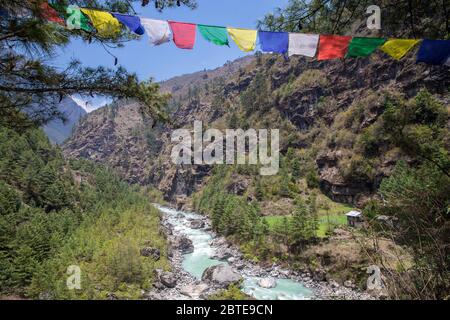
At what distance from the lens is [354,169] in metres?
35.4

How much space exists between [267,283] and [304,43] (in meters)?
18.2

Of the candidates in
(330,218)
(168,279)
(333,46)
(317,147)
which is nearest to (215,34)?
(333,46)

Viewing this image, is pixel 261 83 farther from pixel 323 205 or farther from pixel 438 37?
pixel 438 37

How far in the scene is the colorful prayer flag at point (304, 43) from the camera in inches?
228

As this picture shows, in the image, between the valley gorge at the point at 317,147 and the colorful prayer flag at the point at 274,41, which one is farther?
the valley gorge at the point at 317,147

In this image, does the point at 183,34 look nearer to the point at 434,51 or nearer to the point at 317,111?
the point at 434,51

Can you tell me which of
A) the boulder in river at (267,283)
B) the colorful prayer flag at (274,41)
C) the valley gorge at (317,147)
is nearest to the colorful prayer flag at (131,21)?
the valley gorge at (317,147)

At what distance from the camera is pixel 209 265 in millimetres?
25672

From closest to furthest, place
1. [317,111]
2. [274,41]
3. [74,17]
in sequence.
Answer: [74,17] → [274,41] → [317,111]

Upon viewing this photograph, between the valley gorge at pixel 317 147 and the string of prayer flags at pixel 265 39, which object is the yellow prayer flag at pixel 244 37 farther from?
the valley gorge at pixel 317 147

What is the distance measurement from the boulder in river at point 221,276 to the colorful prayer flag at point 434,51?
17092mm

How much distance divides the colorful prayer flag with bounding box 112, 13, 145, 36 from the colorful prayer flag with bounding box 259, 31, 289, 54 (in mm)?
2280
